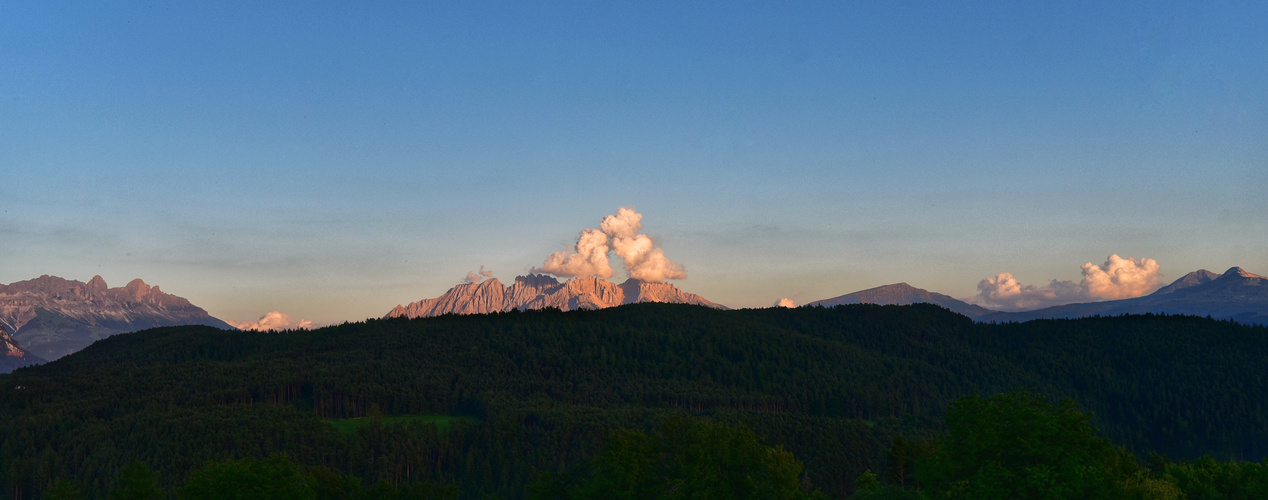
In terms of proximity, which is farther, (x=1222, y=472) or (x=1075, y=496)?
(x=1222, y=472)

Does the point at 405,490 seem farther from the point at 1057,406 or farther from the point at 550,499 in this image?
the point at 1057,406

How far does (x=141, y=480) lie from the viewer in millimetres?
94500

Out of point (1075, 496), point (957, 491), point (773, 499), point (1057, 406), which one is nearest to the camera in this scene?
point (1075, 496)

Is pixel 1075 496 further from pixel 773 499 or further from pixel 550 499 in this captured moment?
pixel 550 499

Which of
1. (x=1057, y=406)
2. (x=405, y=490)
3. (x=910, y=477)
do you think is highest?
(x=1057, y=406)

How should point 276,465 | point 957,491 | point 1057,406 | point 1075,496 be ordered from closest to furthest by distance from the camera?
point 1075,496, point 957,491, point 1057,406, point 276,465

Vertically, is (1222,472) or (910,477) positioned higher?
(1222,472)

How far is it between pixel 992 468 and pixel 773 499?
72.4 ft

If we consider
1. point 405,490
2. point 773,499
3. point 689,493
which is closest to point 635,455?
point 689,493

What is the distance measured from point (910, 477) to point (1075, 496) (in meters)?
101

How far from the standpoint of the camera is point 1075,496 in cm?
5884

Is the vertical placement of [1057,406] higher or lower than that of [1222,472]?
higher

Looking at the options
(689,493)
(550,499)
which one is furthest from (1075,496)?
(550,499)

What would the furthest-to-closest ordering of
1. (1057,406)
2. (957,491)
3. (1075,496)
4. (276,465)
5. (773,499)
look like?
(276,465)
(773,499)
(1057,406)
(957,491)
(1075,496)
